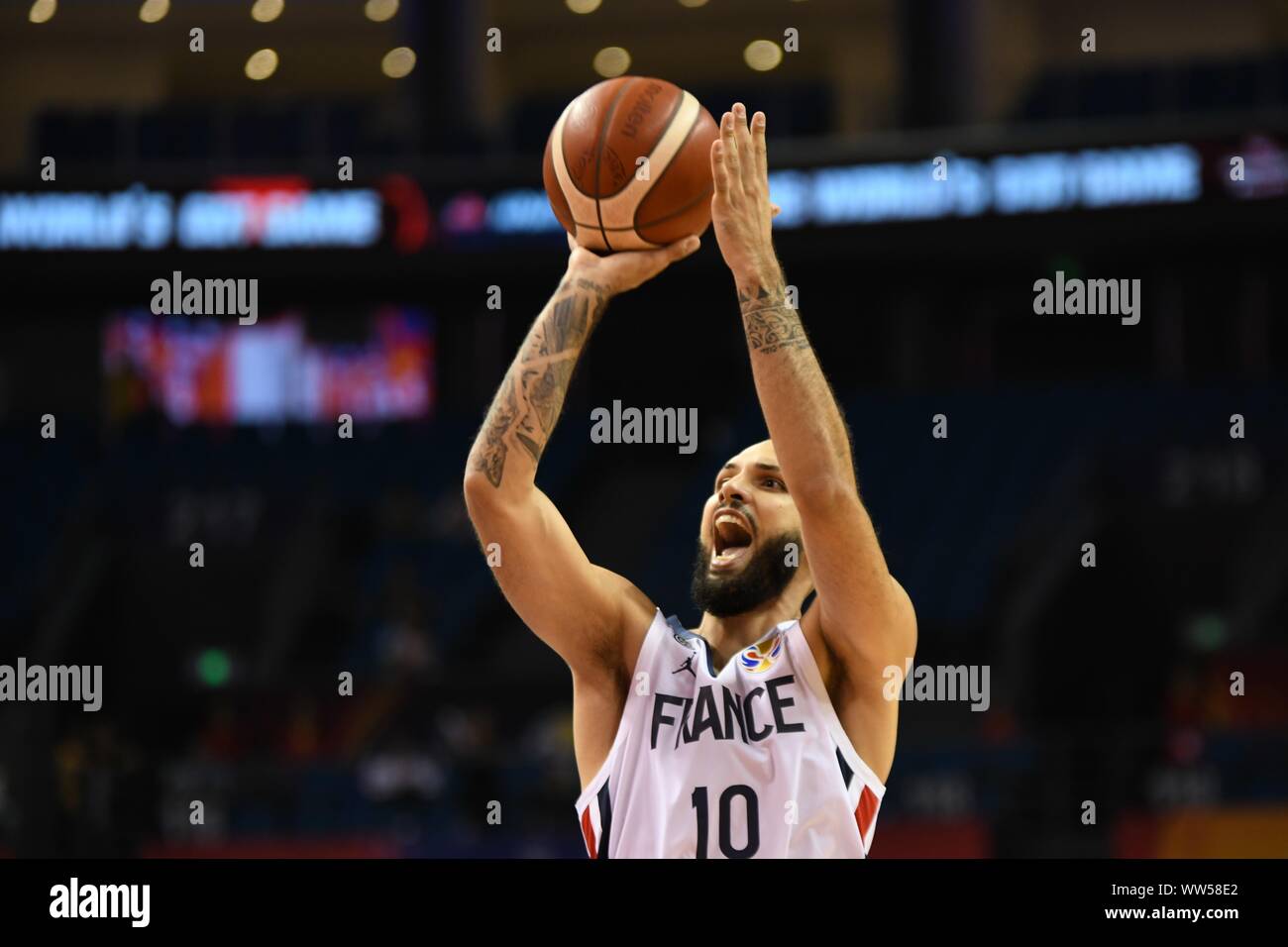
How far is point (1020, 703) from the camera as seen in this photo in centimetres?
1530

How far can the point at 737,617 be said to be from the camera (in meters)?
4.39

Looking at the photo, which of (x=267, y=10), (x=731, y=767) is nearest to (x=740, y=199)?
(x=731, y=767)

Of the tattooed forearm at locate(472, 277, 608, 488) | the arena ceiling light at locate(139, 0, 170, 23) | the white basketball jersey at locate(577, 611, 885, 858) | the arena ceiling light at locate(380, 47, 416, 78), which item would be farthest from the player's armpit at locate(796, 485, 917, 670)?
the arena ceiling light at locate(139, 0, 170, 23)

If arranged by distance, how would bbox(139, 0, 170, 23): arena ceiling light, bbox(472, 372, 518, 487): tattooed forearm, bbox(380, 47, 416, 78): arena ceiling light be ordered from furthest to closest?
bbox(139, 0, 170, 23): arena ceiling light → bbox(380, 47, 416, 78): arena ceiling light → bbox(472, 372, 518, 487): tattooed forearm

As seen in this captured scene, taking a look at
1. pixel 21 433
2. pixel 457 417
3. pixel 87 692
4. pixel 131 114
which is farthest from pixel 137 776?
pixel 131 114

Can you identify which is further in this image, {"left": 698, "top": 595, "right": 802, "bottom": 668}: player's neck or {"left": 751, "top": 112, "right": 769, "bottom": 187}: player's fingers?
{"left": 698, "top": 595, "right": 802, "bottom": 668}: player's neck

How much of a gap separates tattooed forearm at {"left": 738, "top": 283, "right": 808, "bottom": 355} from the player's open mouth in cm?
53

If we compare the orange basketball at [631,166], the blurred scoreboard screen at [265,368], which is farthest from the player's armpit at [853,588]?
the blurred scoreboard screen at [265,368]

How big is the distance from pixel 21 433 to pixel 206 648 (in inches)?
160

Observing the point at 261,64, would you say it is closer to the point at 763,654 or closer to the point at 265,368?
the point at 265,368

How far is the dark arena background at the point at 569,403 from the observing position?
14062 mm

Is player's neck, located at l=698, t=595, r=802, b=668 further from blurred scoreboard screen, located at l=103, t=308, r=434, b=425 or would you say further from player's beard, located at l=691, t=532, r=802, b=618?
blurred scoreboard screen, located at l=103, t=308, r=434, b=425

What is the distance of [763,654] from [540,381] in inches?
33.1

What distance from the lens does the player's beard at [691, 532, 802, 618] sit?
4312 mm
